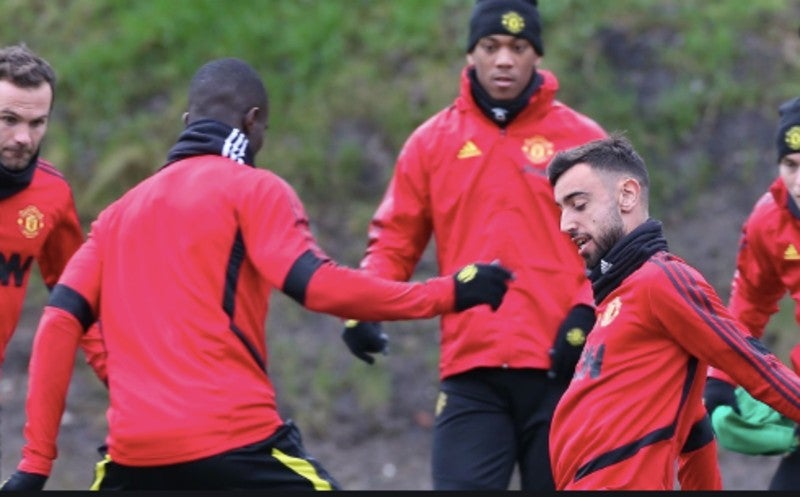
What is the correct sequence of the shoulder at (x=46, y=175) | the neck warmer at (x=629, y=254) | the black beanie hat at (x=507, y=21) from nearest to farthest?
the neck warmer at (x=629, y=254) < the shoulder at (x=46, y=175) < the black beanie hat at (x=507, y=21)

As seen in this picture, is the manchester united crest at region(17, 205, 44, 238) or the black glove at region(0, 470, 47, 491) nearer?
the black glove at region(0, 470, 47, 491)

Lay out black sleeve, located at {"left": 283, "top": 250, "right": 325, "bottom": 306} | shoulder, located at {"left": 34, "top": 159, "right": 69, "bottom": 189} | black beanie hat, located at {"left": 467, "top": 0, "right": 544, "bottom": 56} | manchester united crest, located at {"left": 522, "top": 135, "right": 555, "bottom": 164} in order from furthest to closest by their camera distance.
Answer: black beanie hat, located at {"left": 467, "top": 0, "right": 544, "bottom": 56}
manchester united crest, located at {"left": 522, "top": 135, "right": 555, "bottom": 164}
shoulder, located at {"left": 34, "top": 159, "right": 69, "bottom": 189}
black sleeve, located at {"left": 283, "top": 250, "right": 325, "bottom": 306}

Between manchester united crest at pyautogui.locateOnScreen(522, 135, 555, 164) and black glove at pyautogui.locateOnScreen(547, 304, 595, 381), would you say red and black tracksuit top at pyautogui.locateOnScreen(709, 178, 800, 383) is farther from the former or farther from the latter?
manchester united crest at pyautogui.locateOnScreen(522, 135, 555, 164)

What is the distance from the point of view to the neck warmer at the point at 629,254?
17.3 ft

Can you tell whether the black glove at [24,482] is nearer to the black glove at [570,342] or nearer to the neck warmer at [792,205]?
the black glove at [570,342]

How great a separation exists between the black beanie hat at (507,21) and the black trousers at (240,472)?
225 cm

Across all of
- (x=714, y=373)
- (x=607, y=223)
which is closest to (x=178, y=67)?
(x=714, y=373)

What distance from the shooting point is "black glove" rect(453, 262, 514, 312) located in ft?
18.9

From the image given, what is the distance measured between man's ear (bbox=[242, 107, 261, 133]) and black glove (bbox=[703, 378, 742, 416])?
2184mm

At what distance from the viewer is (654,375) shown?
5199 mm

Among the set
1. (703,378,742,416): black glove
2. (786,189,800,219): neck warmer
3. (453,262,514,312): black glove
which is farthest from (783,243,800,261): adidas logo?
(453,262,514,312): black glove

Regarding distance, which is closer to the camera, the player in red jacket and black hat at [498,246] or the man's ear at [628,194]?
the man's ear at [628,194]

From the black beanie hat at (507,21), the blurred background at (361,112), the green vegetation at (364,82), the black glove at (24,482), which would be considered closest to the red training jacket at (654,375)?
the black glove at (24,482)

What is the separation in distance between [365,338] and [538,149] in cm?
108
